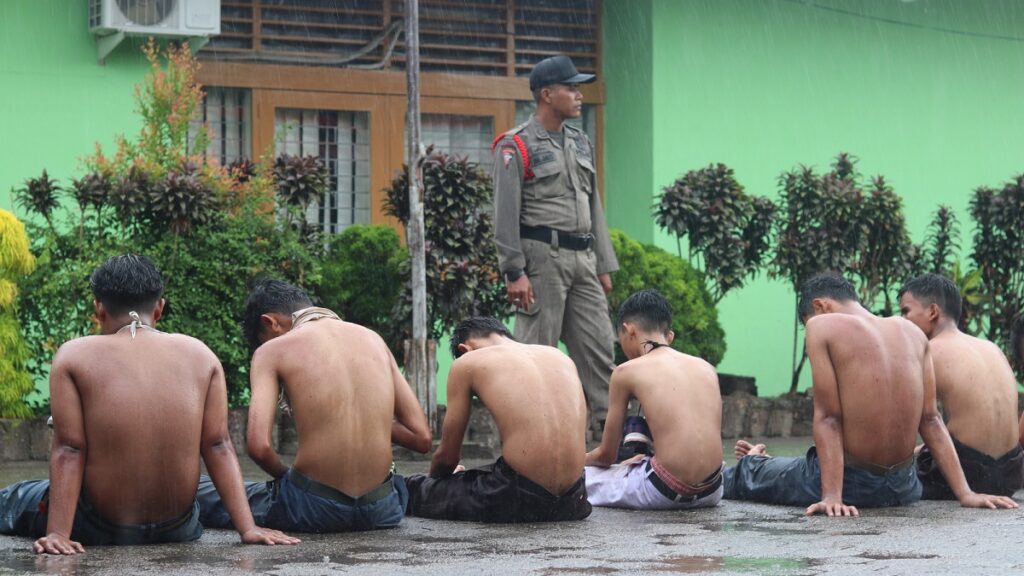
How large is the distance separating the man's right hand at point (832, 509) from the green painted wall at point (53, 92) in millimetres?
Answer: 6704

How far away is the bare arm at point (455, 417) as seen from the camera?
7508mm

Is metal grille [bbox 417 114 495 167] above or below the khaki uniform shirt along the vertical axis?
above

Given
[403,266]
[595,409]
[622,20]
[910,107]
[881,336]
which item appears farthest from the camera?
[910,107]

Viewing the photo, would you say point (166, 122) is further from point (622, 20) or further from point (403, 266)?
point (622, 20)

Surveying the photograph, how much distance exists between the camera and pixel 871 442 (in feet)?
25.8

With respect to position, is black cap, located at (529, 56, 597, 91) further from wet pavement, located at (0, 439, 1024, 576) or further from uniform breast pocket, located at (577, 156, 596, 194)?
wet pavement, located at (0, 439, 1024, 576)

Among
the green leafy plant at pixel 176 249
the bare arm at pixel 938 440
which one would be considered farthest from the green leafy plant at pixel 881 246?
the bare arm at pixel 938 440

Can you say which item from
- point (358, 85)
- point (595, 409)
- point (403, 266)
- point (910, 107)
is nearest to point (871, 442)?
point (595, 409)

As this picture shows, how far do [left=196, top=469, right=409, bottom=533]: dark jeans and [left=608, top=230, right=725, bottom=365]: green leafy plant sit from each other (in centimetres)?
530

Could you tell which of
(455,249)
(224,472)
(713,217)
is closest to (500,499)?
(224,472)

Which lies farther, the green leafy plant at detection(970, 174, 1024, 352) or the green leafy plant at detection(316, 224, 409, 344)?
the green leafy plant at detection(970, 174, 1024, 352)

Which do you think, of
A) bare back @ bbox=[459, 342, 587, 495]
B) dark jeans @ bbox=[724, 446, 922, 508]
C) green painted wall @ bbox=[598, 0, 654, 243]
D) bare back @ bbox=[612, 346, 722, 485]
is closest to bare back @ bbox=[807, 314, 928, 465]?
dark jeans @ bbox=[724, 446, 922, 508]

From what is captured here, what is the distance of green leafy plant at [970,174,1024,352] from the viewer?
14.2 metres

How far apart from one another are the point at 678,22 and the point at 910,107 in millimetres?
2662
